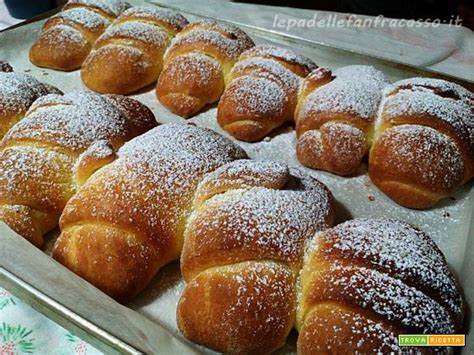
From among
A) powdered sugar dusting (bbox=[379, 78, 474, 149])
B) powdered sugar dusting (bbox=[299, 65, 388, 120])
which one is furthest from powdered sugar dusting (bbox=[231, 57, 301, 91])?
powdered sugar dusting (bbox=[379, 78, 474, 149])

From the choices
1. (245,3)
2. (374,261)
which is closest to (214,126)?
(374,261)

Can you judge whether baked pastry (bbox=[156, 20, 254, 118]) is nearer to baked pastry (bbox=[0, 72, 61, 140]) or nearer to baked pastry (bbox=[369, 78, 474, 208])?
baked pastry (bbox=[0, 72, 61, 140])

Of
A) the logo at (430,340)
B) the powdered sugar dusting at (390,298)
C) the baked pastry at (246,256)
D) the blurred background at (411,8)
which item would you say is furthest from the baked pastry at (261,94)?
the blurred background at (411,8)

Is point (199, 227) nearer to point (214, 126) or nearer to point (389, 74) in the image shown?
point (214, 126)

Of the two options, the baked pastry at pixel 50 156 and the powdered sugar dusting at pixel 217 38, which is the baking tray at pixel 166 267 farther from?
the powdered sugar dusting at pixel 217 38

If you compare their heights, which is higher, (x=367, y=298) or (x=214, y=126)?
(x=367, y=298)
